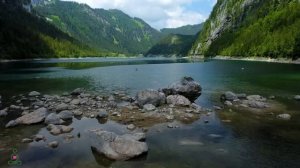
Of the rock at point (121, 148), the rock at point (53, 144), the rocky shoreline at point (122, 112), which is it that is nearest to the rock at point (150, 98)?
the rocky shoreline at point (122, 112)

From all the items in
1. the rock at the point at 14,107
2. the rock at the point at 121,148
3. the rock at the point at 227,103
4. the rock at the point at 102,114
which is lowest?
the rock at the point at 14,107

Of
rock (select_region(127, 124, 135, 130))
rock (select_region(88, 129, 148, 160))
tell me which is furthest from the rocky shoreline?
rock (select_region(127, 124, 135, 130))

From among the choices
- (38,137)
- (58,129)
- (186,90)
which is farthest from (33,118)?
(186,90)

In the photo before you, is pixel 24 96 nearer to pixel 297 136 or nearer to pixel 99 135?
pixel 99 135

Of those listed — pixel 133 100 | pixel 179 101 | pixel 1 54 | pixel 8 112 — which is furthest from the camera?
pixel 1 54

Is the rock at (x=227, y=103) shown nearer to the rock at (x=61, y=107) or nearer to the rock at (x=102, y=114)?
the rock at (x=102, y=114)

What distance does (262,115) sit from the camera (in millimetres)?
36500

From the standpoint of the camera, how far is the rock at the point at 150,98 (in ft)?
138

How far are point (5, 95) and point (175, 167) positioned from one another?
42.5m

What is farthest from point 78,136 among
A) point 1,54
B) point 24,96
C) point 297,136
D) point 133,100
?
point 1,54

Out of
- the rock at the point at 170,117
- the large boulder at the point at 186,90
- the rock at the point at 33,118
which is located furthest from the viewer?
the large boulder at the point at 186,90

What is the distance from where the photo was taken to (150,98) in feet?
138

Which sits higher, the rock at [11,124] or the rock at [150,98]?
the rock at [150,98]

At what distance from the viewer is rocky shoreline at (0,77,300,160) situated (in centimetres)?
2488
